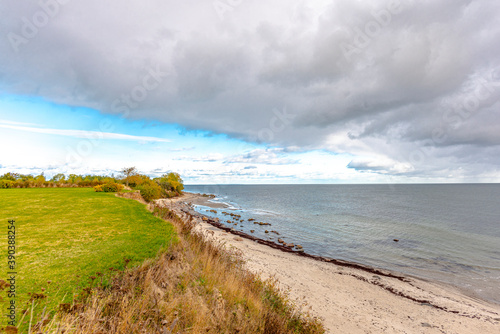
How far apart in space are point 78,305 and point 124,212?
12624 mm

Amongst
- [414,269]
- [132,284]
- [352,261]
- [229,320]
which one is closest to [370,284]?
[352,261]

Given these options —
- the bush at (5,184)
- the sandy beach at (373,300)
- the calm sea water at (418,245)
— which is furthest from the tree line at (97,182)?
the sandy beach at (373,300)

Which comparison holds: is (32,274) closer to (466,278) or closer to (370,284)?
(370,284)

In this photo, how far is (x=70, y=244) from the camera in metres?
9.02

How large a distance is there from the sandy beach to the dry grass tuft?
2515 millimetres

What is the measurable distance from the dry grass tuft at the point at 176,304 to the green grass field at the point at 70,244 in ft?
2.70

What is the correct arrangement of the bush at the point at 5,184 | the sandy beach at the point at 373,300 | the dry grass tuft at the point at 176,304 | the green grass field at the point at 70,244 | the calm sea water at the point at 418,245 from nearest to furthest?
the dry grass tuft at the point at 176,304 < the green grass field at the point at 70,244 < the sandy beach at the point at 373,300 < the calm sea water at the point at 418,245 < the bush at the point at 5,184

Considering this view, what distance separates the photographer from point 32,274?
20.9 ft

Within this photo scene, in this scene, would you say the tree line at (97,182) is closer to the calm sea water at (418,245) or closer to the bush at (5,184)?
the bush at (5,184)

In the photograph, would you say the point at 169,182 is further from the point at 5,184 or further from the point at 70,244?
the point at 70,244

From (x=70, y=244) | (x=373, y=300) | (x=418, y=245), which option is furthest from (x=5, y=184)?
(x=418, y=245)

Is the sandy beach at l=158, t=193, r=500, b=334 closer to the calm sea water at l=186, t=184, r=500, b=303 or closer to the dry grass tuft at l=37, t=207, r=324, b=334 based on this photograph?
the dry grass tuft at l=37, t=207, r=324, b=334

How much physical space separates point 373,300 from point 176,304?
49.5ft

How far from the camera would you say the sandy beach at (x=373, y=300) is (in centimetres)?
1259
